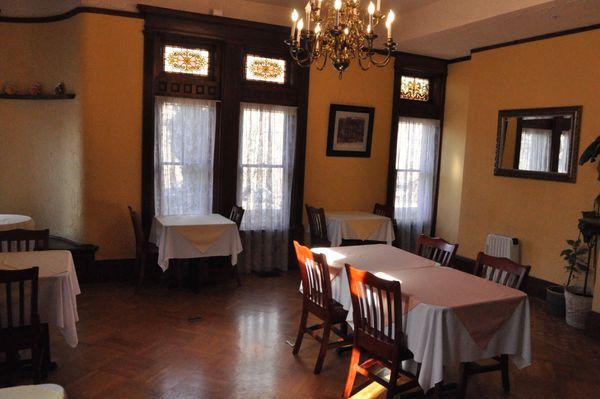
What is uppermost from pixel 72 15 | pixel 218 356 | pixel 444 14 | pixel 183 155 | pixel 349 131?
pixel 444 14

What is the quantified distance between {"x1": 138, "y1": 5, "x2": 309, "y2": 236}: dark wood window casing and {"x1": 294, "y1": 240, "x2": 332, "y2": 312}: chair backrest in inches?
95.9

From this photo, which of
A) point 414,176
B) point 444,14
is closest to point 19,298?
point 444,14

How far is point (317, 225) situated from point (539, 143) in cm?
261

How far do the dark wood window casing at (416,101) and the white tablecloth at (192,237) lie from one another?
259cm

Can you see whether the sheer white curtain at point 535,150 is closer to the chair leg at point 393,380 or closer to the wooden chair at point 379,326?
the wooden chair at point 379,326

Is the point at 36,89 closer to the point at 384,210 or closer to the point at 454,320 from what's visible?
the point at 384,210

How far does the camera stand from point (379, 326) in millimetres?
2990

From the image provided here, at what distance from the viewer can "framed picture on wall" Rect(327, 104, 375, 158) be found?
6398 mm

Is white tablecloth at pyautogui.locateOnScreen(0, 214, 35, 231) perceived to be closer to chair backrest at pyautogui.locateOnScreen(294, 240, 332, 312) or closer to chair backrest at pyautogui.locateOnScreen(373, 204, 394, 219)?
chair backrest at pyautogui.locateOnScreen(294, 240, 332, 312)

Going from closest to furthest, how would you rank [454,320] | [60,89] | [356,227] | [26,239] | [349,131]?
1. [454,320]
2. [26,239]
3. [60,89]
4. [356,227]
5. [349,131]

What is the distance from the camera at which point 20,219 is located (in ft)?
16.6

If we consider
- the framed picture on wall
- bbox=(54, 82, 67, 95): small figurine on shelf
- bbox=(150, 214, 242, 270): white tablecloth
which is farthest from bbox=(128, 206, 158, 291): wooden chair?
the framed picture on wall

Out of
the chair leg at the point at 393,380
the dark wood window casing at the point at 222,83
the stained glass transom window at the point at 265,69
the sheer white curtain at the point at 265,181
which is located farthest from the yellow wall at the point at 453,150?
the chair leg at the point at 393,380

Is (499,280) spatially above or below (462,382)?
above
